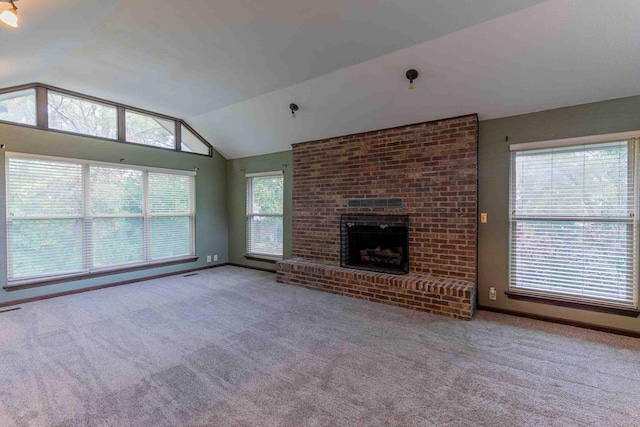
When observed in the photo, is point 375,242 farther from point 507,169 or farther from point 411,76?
point 411,76

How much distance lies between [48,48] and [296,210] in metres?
3.79

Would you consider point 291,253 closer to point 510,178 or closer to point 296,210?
point 296,210

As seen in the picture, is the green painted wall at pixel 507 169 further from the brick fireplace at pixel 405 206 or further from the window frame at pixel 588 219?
the brick fireplace at pixel 405 206

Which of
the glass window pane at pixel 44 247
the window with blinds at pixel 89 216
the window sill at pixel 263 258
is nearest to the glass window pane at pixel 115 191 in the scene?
the window with blinds at pixel 89 216

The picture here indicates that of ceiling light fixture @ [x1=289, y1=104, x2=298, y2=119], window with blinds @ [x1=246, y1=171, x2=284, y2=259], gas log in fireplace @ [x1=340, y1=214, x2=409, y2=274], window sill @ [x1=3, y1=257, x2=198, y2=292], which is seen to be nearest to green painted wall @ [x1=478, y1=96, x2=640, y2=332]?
gas log in fireplace @ [x1=340, y1=214, x2=409, y2=274]

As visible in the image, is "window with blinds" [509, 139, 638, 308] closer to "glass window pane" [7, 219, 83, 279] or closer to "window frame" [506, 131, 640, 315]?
"window frame" [506, 131, 640, 315]

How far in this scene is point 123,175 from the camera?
5000mm

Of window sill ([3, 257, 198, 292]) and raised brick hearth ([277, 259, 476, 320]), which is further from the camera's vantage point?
window sill ([3, 257, 198, 292])

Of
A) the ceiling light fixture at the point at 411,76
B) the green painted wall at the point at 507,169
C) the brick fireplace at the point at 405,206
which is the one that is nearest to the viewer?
the green painted wall at the point at 507,169

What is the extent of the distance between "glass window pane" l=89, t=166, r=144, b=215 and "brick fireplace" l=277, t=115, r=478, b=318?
2.91m

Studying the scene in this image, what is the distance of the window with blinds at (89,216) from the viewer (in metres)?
3.98

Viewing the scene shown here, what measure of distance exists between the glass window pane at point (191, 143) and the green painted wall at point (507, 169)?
5266 mm

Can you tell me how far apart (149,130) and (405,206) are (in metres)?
4.77

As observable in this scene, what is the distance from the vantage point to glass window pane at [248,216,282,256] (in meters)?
5.95
